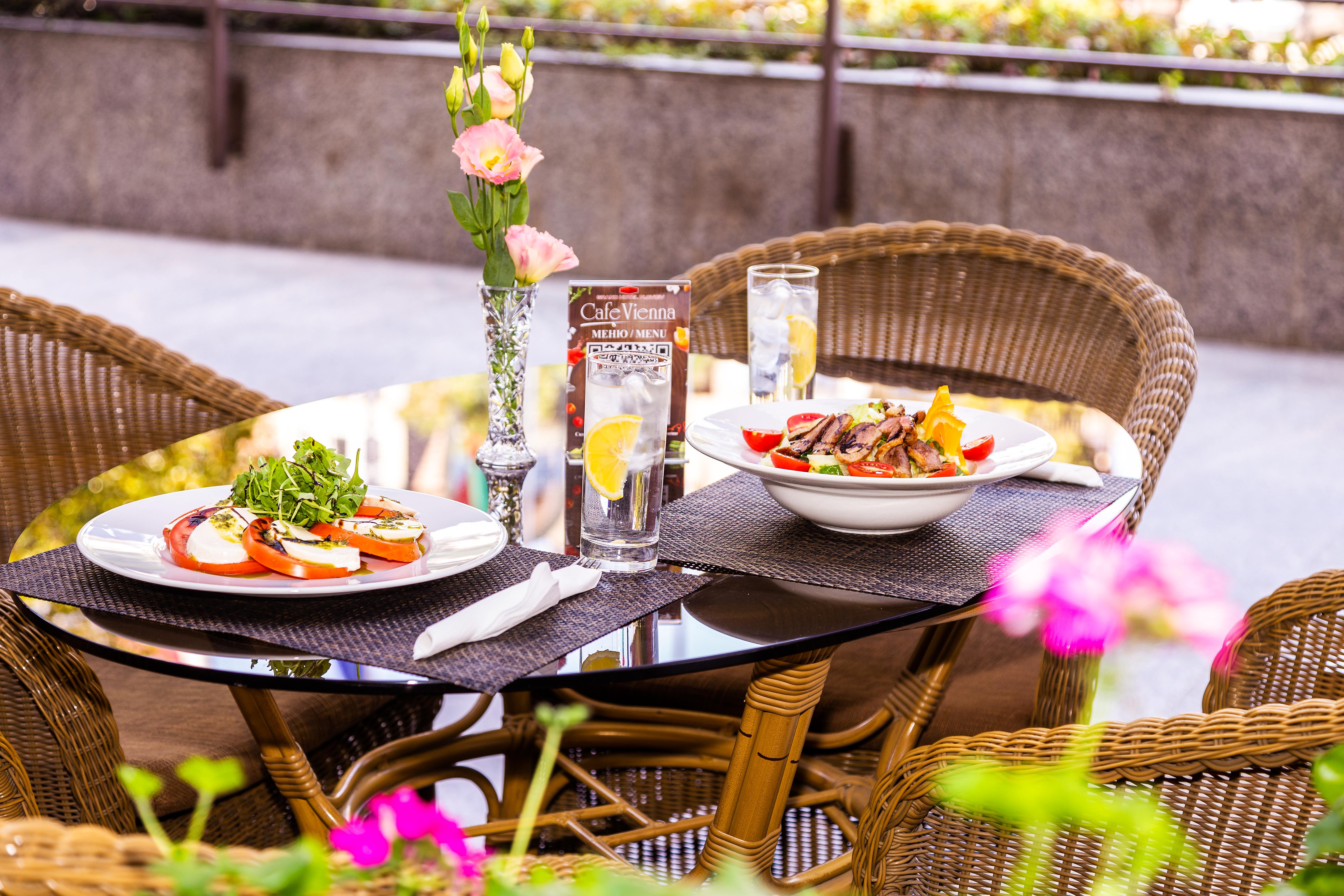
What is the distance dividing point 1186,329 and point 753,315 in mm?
616

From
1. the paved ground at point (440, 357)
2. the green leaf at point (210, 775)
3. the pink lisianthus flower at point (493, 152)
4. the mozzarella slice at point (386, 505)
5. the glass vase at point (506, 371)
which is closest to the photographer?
the green leaf at point (210, 775)

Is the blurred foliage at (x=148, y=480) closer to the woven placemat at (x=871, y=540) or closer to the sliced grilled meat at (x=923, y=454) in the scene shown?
the woven placemat at (x=871, y=540)

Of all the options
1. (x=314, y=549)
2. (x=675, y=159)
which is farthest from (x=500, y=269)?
(x=675, y=159)

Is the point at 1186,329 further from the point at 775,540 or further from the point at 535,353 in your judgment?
the point at 535,353

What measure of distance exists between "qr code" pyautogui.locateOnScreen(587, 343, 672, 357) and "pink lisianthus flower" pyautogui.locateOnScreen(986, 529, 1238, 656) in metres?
0.37

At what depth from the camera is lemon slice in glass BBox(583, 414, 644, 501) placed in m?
1.09

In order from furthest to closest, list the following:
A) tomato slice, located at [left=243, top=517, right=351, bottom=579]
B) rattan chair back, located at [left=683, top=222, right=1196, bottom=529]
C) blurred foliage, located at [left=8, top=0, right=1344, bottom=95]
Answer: blurred foliage, located at [left=8, top=0, right=1344, bottom=95], rattan chair back, located at [left=683, top=222, right=1196, bottom=529], tomato slice, located at [left=243, top=517, right=351, bottom=579]

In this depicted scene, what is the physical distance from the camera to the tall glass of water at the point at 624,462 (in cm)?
110

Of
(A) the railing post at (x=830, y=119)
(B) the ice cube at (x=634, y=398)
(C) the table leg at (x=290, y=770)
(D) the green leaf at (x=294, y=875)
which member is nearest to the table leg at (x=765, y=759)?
(B) the ice cube at (x=634, y=398)

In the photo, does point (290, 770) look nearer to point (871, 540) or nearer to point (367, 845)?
point (871, 540)

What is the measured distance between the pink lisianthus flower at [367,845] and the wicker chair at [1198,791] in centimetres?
59

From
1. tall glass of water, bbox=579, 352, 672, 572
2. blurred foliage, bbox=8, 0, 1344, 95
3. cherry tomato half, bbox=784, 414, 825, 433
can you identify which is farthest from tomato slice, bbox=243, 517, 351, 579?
blurred foliage, bbox=8, 0, 1344, 95

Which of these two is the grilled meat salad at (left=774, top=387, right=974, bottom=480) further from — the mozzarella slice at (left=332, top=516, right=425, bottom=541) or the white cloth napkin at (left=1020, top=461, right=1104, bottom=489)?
the mozzarella slice at (left=332, top=516, right=425, bottom=541)

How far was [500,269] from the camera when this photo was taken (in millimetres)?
1372
